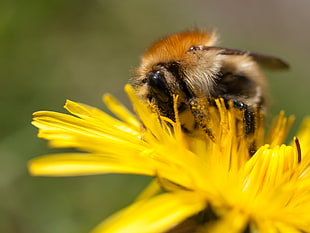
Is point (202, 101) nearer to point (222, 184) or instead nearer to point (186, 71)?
point (186, 71)

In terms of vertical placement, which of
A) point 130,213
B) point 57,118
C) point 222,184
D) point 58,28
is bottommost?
point 222,184

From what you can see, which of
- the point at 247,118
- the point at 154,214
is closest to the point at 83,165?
the point at 154,214

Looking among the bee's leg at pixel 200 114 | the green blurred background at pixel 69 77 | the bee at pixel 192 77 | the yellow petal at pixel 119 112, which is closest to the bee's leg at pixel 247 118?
the bee at pixel 192 77


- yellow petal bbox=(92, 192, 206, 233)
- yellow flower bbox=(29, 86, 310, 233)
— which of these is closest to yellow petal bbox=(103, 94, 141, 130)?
yellow flower bbox=(29, 86, 310, 233)

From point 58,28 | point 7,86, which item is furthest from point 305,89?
point 7,86

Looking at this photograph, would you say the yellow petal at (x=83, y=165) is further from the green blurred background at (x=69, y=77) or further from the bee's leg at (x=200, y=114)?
the green blurred background at (x=69, y=77)

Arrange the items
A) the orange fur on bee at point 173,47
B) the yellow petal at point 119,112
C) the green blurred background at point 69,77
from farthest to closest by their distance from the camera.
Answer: the green blurred background at point 69,77 → the yellow petal at point 119,112 → the orange fur on bee at point 173,47

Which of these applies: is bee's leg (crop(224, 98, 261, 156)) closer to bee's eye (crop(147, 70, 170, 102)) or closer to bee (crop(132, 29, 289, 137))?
bee (crop(132, 29, 289, 137))
